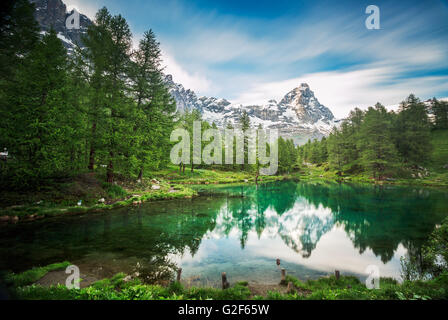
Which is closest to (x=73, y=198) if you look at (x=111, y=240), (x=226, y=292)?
(x=111, y=240)

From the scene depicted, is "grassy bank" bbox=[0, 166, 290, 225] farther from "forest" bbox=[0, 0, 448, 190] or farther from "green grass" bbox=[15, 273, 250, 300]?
"green grass" bbox=[15, 273, 250, 300]

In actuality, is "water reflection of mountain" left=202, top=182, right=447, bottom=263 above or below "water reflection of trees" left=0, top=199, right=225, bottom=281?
below

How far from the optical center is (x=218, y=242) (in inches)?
590

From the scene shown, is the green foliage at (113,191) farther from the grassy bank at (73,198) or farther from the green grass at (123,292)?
the green grass at (123,292)

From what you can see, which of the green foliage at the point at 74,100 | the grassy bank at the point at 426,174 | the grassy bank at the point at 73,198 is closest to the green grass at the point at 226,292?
the grassy bank at the point at 73,198

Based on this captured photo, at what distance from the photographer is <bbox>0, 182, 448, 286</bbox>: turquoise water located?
10.4m

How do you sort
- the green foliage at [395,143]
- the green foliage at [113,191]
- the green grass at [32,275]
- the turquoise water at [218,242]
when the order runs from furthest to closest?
the green foliage at [395,143], the green foliage at [113,191], the turquoise water at [218,242], the green grass at [32,275]

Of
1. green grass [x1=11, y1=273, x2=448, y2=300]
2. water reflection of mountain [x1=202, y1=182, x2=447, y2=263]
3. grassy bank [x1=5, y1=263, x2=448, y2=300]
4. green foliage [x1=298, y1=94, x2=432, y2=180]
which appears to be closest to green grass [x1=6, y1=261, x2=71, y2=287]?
grassy bank [x1=5, y1=263, x2=448, y2=300]

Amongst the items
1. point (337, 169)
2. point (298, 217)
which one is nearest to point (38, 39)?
point (298, 217)

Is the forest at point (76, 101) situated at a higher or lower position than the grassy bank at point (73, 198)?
higher

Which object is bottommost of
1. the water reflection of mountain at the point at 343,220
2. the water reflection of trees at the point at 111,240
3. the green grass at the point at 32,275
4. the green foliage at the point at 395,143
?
the water reflection of mountain at the point at 343,220

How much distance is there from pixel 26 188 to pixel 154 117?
56.8 ft

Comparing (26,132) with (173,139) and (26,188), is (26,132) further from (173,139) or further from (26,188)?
(173,139)

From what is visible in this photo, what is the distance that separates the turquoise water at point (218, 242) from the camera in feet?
34.0
